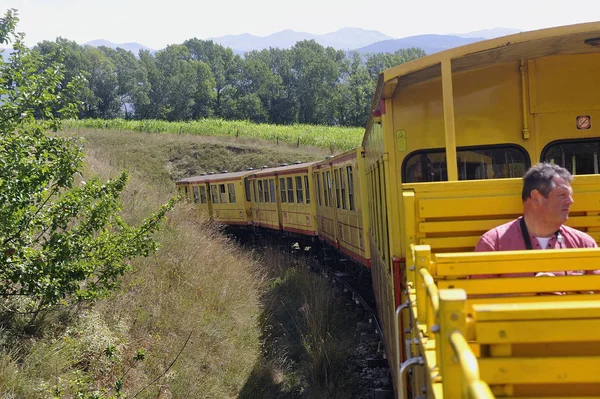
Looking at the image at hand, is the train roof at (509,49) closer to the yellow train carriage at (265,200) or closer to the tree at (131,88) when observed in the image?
the yellow train carriage at (265,200)

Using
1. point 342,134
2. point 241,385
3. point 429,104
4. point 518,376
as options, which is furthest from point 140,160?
point 518,376

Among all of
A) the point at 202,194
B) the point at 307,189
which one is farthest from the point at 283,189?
the point at 202,194

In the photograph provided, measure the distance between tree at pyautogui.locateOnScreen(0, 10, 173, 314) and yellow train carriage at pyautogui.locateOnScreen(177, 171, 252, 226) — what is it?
1585cm

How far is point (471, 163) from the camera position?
20.5 ft

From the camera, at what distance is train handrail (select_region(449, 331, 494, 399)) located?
1.51 metres

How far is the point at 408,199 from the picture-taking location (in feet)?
13.4

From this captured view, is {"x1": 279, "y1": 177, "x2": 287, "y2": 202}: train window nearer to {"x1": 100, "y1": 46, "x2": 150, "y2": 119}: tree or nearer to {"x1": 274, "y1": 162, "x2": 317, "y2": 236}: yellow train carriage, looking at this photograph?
{"x1": 274, "y1": 162, "x2": 317, "y2": 236}: yellow train carriage

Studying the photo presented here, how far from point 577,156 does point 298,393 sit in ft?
16.6

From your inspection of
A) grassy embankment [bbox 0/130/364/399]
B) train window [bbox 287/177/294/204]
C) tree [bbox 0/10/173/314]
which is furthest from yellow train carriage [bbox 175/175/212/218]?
tree [bbox 0/10/173/314]

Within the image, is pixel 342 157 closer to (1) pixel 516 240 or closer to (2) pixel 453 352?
(1) pixel 516 240

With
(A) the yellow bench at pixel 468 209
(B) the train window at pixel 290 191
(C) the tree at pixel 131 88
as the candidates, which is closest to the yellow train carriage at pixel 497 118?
(A) the yellow bench at pixel 468 209

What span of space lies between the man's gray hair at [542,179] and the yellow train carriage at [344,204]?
302 inches

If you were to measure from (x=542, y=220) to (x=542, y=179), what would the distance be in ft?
0.79

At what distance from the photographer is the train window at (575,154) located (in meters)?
6.12
